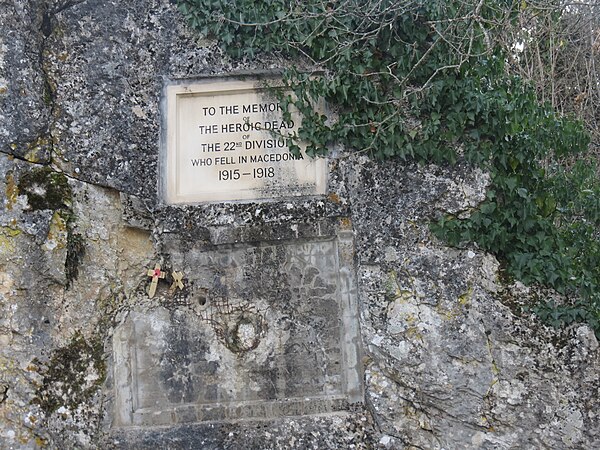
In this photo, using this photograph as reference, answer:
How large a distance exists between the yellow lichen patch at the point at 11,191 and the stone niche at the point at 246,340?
0.94 metres

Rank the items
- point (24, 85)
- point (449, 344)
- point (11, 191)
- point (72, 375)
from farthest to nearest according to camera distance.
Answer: point (24, 85) → point (11, 191) → point (72, 375) → point (449, 344)

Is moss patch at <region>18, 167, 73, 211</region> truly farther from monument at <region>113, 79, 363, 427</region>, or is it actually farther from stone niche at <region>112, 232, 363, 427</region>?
stone niche at <region>112, 232, 363, 427</region>

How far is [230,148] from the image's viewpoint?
4.55 meters

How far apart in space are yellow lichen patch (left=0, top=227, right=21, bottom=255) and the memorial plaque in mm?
880

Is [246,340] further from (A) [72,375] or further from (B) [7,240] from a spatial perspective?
(B) [7,240]

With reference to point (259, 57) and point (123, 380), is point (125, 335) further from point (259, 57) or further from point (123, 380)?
point (259, 57)

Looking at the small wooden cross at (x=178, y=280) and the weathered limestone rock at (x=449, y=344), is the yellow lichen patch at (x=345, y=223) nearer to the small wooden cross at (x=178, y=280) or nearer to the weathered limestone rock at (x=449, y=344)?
the weathered limestone rock at (x=449, y=344)

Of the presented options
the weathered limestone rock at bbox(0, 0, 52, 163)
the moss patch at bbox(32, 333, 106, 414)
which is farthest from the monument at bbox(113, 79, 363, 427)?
the weathered limestone rock at bbox(0, 0, 52, 163)

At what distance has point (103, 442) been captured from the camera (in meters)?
4.20

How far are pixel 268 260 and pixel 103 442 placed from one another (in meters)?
1.37

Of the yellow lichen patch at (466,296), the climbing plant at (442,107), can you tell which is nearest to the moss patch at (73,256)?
the climbing plant at (442,107)

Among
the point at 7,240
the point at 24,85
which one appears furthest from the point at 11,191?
the point at 24,85

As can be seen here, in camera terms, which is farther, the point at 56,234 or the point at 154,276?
the point at 154,276

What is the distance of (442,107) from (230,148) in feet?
→ 4.18
